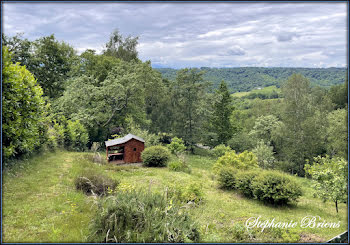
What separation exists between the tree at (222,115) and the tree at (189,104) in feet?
6.97

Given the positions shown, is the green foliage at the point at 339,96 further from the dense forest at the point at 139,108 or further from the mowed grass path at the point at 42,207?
the mowed grass path at the point at 42,207

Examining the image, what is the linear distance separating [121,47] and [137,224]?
36951 millimetres

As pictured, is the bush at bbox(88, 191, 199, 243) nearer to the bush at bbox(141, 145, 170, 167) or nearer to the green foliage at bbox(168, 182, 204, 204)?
the green foliage at bbox(168, 182, 204, 204)

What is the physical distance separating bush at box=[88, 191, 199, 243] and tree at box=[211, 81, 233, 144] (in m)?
26.7

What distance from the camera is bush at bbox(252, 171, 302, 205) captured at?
8.72m

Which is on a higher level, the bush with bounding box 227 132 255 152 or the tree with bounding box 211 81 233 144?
the tree with bounding box 211 81 233 144

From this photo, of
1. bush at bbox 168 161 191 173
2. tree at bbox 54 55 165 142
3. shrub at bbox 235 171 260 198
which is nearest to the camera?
shrub at bbox 235 171 260 198

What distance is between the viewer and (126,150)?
588 inches

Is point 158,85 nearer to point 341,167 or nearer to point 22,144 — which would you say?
point 22,144

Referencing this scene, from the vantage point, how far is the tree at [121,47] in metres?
37.5

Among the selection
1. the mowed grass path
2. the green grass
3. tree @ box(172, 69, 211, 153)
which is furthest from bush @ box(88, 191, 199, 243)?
tree @ box(172, 69, 211, 153)

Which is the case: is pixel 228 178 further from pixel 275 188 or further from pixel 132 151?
pixel 132 151

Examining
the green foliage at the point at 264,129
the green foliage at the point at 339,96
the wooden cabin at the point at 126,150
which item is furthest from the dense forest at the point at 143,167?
the green foliage at the point at 339,96

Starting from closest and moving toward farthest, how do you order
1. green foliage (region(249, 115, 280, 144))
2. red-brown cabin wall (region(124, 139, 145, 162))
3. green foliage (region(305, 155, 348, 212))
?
green foliage (region(305, 155, 348, 212)), red-brown cabin wall (region(124, 139, 145, 162)), green foliage (region(249, 115, 280, 144))
